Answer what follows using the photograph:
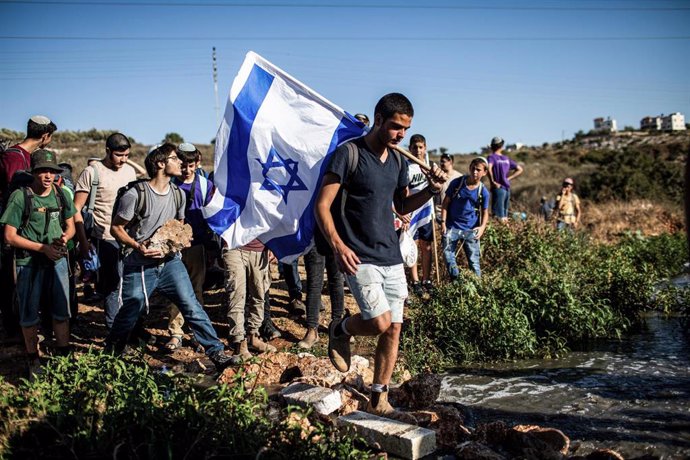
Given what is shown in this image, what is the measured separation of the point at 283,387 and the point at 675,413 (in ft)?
10.7

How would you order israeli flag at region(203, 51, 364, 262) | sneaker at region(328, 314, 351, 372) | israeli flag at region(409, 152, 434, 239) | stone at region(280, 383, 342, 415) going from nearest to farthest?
stone at region(280, 383, 342, 415), sneaker at region(328, 314, 351, 372), israeli flag at region(203, 51, 364, 262), israeli flag at region(409, 152, 434, 239)

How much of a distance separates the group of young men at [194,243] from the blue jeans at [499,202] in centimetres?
327

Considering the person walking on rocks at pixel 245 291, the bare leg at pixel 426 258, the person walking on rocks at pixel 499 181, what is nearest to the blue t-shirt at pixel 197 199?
the person walking on rocks at pixel 245 291

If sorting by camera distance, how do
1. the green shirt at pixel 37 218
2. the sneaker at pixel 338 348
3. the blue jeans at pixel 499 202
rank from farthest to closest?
the blue jeans at pixel 499 202
the green shirt at pixel 37 218
the sneaker at pixel 338 348

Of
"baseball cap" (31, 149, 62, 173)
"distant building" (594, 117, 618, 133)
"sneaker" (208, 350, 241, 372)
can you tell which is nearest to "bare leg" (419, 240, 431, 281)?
"sneaker" (208, 350, 241, 372)

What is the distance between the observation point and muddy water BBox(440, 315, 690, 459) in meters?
4.88

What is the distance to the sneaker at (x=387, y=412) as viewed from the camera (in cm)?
447

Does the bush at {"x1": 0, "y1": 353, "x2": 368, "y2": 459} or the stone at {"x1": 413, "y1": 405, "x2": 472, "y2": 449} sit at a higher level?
the bush at {"x1": 0, "y1": 353, "x2": 368, "y2": 459}

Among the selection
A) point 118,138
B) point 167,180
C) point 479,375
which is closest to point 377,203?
point 167,180

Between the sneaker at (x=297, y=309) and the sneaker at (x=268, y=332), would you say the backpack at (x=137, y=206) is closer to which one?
the sneaker at (x=268, y=332)

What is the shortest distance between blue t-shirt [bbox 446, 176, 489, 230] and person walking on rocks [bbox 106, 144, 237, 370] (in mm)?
4311

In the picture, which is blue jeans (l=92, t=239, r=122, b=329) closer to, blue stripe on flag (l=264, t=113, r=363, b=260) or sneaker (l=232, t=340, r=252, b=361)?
sneaker (l=232, t=340, r=252, b=361)

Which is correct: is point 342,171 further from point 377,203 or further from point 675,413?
point 675,413

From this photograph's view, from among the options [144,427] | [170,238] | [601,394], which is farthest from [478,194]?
[144,427]
